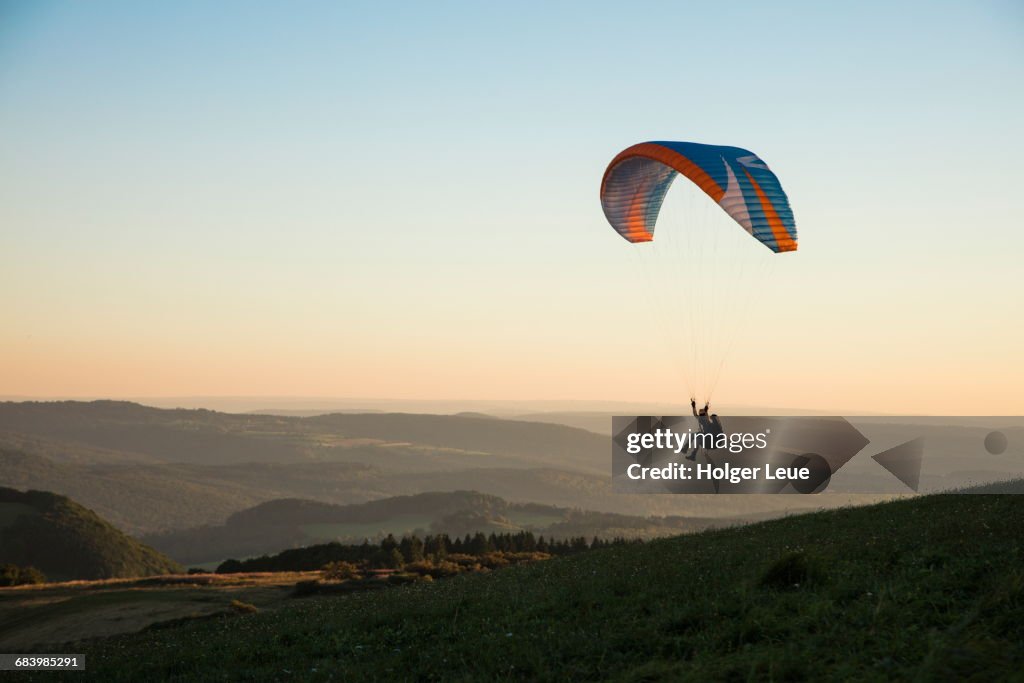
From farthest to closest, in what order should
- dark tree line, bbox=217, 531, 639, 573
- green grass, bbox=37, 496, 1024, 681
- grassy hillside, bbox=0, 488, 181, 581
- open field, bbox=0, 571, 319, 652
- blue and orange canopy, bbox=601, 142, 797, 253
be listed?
grassy hillside, bbox=0, 488, 181, 581 → dark tree line, bbox=217, 531, 639, 573 → open field, bbox=0, 571, 319, 652 → blue and orange canopy, bbox=601, 142, 797, 253 → green grass, bbox=37, 496, 1024, 681

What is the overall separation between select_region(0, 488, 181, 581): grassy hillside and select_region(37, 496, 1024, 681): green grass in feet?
394

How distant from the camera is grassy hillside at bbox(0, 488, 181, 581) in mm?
129125

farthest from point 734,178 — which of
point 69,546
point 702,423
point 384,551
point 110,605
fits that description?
point 69,546

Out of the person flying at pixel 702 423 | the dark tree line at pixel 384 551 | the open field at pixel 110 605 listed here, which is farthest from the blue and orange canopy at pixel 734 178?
the dark tree line at pixel 384 551

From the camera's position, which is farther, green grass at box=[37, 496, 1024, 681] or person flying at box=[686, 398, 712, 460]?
person flying at box=[686, 398, 712, 460]

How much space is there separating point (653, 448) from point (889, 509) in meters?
7.33

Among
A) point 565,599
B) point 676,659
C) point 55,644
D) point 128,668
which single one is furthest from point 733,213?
point 55,644

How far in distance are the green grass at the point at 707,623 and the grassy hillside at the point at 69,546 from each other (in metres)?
120

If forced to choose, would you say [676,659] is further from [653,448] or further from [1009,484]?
[1009,484]

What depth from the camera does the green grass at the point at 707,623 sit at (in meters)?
11.0

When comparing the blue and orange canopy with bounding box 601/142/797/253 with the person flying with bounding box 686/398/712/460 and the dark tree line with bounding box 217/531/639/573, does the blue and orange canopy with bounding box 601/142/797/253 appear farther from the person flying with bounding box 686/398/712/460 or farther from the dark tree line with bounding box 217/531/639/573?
the dark tree line with bounding box 217/531/639/573

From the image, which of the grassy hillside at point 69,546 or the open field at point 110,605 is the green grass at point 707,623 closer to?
the open field at point 110,605

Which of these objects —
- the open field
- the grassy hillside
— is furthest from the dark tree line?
the grassy hillside

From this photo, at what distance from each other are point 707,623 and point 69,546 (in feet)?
477
